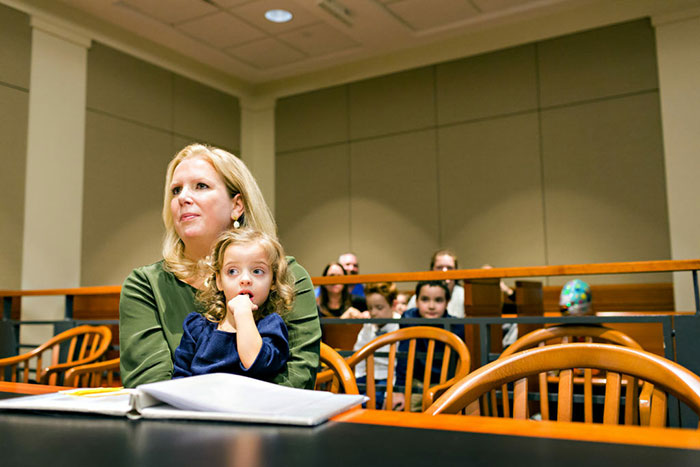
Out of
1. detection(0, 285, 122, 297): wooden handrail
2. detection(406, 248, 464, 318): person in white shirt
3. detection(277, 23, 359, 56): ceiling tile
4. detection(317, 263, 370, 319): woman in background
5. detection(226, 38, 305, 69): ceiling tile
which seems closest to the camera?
detection(0, 285, 122, 297): wooden handrail

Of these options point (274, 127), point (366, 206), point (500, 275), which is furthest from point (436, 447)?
point (274, 127)

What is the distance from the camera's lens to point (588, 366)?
38.6 inches

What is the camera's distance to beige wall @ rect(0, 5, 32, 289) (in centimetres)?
502

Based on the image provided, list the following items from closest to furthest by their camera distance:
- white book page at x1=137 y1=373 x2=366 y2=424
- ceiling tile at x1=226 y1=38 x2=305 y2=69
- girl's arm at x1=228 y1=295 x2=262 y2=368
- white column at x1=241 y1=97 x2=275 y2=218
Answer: white book page at x1=137 y1=373 x2=366 y2=424, girl's arm at x1=228 y1=295 x2=262 y2=368, ceiling tile at x1=226 y1=38 x2=305 y2=69, white column at x1=241 y1=97 x2=275 y2=218

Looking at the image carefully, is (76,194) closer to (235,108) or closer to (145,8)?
(145,8)

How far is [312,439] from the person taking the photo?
0.59 metres

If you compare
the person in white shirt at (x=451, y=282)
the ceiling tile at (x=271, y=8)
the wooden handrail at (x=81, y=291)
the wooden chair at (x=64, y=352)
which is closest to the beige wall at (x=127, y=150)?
the ceiling tile at (x=271, y=8)

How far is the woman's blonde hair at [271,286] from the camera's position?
4.22 ft

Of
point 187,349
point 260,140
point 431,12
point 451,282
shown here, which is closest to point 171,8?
point 260,140

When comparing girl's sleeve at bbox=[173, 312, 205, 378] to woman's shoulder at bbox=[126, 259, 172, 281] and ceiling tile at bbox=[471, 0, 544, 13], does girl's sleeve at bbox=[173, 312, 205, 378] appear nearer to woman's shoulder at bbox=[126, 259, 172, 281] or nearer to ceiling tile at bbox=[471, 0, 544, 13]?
woman's shoulder at bbox=[126, 259, 172, 281]

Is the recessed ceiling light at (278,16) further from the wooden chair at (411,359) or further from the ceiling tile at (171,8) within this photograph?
the wooden chair at (411,359)

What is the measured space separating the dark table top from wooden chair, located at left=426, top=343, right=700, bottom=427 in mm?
346

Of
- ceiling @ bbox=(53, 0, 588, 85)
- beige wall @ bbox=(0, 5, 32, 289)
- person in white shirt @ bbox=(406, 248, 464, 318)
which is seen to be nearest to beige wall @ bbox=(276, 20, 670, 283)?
ceiling @ bbox=(53, 0, 588, 85)

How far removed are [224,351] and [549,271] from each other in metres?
1.49
